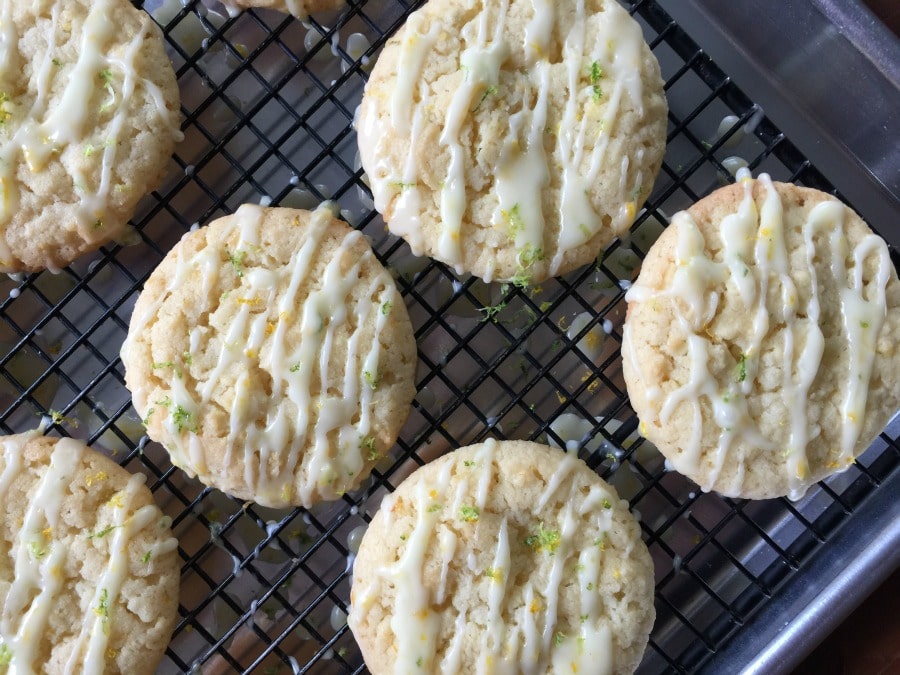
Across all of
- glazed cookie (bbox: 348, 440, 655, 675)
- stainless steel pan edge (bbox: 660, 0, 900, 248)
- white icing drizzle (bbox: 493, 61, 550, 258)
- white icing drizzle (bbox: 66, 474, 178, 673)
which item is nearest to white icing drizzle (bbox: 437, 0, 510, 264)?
white icing drizzle (bbox: 493, 61, 550, 258)

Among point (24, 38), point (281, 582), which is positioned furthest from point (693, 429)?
point (24, 38)

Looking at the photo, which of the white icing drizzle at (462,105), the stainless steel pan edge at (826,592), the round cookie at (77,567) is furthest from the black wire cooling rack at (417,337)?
the white icing drizzle at (462,105)

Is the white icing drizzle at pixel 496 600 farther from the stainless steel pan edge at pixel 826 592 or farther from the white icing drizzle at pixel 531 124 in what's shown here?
the white icing drizzle at pixel 531 124

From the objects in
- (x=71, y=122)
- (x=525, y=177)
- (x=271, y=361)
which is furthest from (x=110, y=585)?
(x=525, y=177)

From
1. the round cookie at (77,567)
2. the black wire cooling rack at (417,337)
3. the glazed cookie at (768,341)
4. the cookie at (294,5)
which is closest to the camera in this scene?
the glazed cookie at (768,341)

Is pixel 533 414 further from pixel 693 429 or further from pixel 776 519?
pixel 776 519

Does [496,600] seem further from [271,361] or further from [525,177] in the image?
[525,177]
